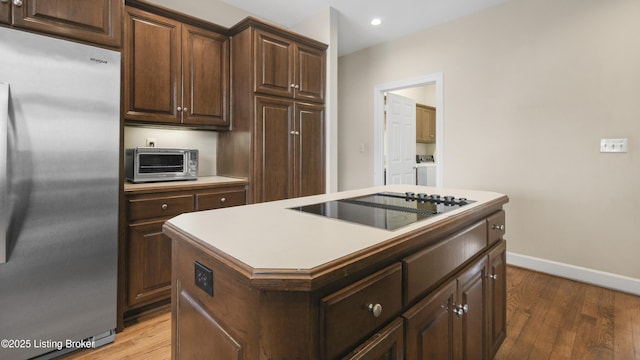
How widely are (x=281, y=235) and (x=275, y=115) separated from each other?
6.94ft

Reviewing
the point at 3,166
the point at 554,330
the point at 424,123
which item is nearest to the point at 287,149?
the point at 3,166

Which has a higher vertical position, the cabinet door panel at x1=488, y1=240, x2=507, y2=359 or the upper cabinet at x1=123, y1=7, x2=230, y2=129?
the upper cabinet at x1=123, y1=7, x2=230, y2=129

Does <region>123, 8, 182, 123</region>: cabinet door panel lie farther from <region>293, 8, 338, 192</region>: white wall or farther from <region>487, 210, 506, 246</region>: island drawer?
<region>487, 210, 506, 246</region>: island drawer

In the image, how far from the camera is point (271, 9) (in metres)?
3.20

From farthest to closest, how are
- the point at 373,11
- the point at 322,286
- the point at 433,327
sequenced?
the point at 373,11, the point at 433,327, the point at 322,286

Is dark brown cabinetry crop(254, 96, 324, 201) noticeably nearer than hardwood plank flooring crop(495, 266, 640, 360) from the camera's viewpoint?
No

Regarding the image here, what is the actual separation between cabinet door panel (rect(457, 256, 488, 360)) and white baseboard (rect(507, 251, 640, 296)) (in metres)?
2.05

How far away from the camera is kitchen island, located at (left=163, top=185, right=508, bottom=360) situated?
607 mm

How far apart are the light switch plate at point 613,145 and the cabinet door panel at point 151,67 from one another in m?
3.56

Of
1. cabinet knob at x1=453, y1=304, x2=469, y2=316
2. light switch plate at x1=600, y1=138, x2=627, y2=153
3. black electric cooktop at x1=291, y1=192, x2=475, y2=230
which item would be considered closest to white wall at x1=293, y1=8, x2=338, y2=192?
black electric cooktop at x1=291, y1=192, x2=475, y2=230

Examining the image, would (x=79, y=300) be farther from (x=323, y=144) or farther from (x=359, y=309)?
(x=323, y=144)

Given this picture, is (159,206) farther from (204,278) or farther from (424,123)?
(424,123)

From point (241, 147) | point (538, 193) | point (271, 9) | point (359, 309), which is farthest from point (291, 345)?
point (271, 9)

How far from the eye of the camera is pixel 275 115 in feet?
9.13
